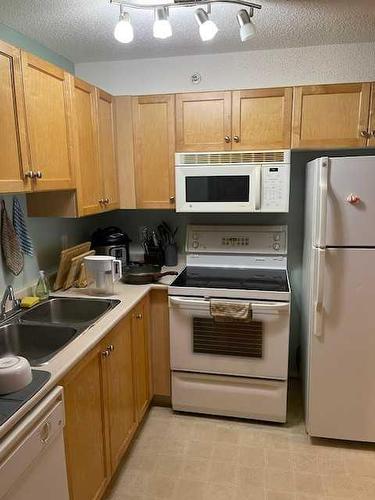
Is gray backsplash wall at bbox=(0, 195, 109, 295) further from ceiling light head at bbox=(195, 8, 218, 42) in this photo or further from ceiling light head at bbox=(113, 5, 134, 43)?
ceiling light head at bbox=(195, 8, 218, 42)

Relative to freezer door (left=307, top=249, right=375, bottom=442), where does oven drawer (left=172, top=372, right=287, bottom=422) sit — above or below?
below

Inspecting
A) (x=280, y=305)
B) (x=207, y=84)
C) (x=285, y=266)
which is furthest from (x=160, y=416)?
(x=207, y=84)

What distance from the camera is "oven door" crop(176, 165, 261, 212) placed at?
2.48m

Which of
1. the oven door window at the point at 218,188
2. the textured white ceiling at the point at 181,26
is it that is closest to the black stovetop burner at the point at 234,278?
the oven door window at the point at 218,188

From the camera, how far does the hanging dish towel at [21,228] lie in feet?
6.93

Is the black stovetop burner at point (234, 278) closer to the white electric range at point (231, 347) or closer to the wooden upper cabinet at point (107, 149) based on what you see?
the white electric range at point (231, 347)

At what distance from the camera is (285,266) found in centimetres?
281

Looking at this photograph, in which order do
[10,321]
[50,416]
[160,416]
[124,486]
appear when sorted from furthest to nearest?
[160,416], [124,486], [10,321], [50,416]

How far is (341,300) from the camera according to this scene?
2.11 m

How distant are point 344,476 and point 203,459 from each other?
30.7 inches

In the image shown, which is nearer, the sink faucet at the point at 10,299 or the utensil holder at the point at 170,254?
the sink faucet at the point at 10,299

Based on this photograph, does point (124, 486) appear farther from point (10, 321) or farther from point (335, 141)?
point (335, 141)

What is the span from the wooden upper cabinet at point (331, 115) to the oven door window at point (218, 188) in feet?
1.44

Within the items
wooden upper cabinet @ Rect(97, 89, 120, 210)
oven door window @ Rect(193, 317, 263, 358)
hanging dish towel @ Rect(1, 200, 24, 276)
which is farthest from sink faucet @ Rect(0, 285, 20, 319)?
oven door window @ Rect(193, 317, 263, 358)
